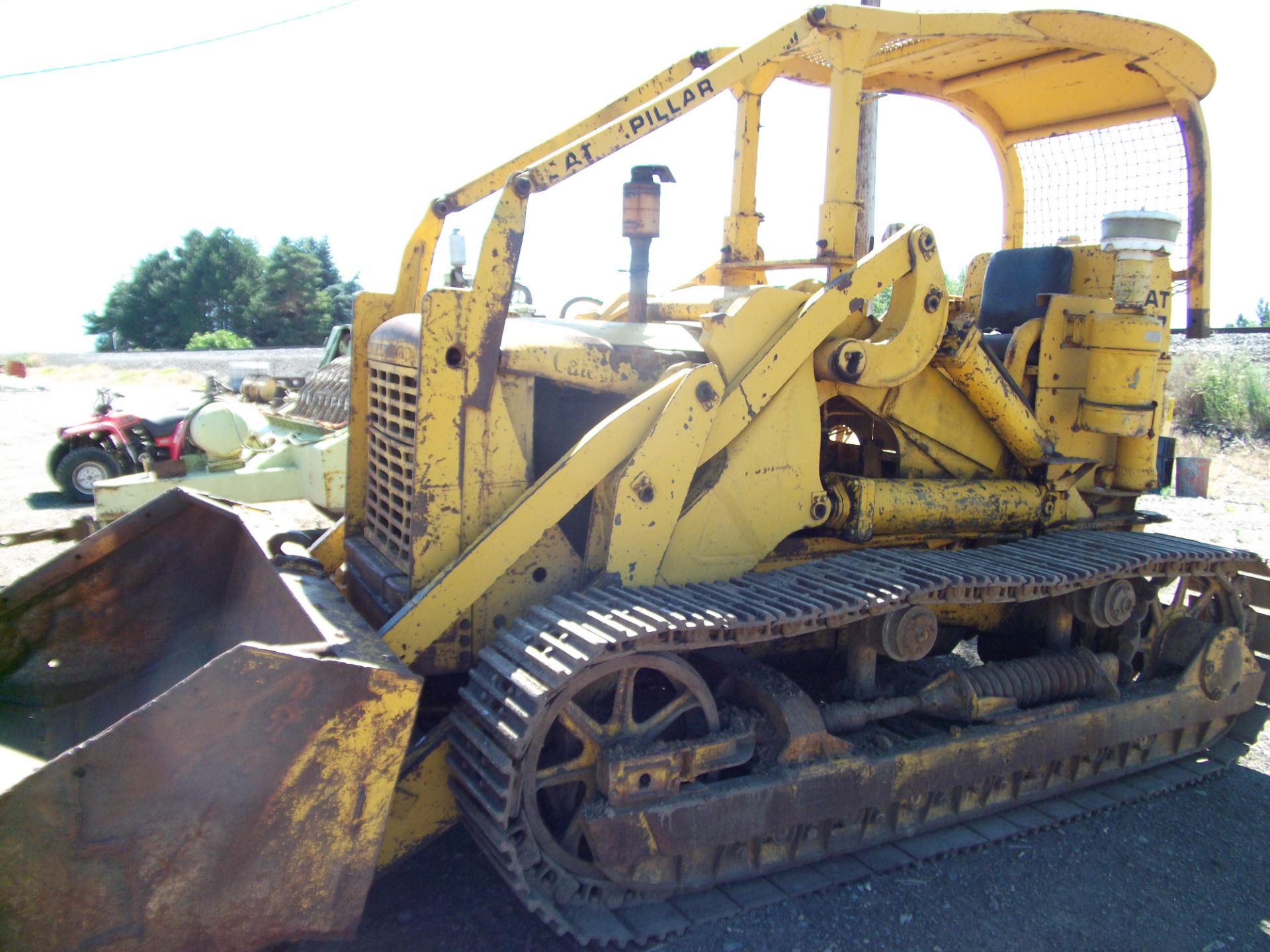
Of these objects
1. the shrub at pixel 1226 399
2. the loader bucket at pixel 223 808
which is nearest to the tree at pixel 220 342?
the shrub at pixel 1226 399

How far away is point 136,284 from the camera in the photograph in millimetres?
52062

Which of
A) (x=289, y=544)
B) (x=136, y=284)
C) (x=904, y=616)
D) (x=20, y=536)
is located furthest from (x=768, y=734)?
(x=136, y=284)

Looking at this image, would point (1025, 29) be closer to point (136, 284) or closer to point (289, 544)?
point (289, 544)

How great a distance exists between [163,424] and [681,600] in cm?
998

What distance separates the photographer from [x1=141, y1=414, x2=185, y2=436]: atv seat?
36.9 ft

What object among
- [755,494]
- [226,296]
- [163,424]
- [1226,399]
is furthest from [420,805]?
[226,296]

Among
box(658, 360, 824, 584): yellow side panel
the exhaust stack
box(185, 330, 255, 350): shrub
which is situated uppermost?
the exhaust stack

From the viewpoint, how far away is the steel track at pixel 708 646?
2811mm

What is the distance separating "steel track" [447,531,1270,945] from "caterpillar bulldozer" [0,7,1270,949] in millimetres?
18

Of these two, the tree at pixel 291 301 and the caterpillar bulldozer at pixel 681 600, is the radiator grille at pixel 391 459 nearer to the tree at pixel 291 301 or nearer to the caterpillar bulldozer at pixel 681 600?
the caterpillar bulldozer at pixel 681 600

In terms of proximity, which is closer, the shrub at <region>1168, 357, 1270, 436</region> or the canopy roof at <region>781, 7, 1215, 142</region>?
the canopy roof at <region>781, 7, 1215, 142</region>

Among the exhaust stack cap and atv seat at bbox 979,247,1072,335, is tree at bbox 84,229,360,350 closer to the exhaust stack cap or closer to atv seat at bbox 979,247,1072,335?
atv seat at bbox 979,247,1072,335

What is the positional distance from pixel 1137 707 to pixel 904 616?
149cm

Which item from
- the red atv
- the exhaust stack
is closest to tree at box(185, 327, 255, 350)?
the red atv
